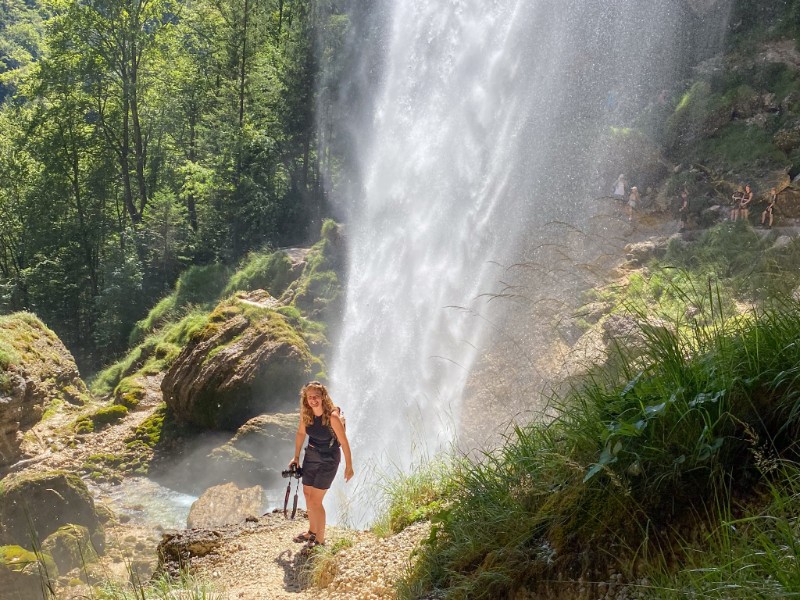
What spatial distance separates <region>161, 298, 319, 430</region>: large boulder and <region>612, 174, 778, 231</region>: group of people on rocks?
753 centimetres

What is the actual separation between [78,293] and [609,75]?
2559 centimetres

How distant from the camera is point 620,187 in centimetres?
1652

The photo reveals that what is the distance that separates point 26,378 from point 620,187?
1308 cm

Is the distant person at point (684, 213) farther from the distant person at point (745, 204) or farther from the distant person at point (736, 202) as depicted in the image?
the distant person at point (745, 204)

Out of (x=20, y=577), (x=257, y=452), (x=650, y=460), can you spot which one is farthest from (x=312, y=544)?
(x=257, y=452)

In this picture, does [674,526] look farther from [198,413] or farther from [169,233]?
[169,233]

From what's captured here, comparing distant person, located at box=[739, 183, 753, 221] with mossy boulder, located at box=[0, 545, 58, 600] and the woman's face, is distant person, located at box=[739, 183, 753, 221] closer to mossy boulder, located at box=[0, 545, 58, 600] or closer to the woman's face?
the woman's face

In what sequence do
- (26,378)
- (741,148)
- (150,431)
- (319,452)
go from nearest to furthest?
(319,452) → (26,378) → (150,431) → (741,148)

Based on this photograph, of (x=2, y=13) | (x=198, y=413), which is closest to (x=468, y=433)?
(x=198, y=413)

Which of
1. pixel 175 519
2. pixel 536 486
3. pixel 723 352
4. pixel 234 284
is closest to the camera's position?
pixel 723 352

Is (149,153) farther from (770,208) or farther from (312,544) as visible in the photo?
(312,544)

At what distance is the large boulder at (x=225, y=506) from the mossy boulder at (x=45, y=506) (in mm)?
1355

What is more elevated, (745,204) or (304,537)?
(745,204)

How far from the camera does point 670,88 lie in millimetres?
19172
